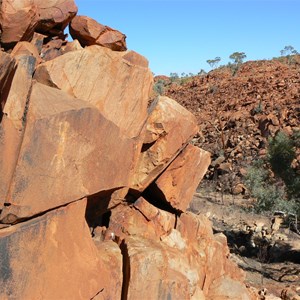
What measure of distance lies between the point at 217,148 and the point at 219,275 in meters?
22.1

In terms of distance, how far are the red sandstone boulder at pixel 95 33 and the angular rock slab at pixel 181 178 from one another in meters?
2.23

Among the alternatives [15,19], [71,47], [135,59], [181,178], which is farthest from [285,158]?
[15,19]

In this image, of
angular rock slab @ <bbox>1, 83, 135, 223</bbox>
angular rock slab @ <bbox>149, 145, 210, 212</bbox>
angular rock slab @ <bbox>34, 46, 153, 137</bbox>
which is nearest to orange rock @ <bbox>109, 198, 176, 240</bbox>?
angular rock slab @ <bbox>149, 145, 210, 212</bbox>

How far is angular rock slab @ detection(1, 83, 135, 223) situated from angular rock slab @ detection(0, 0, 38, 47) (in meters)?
1.19

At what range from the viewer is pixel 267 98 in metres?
34.9

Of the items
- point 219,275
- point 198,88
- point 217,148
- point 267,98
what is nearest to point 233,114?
point 267,98

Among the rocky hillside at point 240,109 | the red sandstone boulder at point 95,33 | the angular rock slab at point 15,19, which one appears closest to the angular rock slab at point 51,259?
the angular rock slab at point 15,19

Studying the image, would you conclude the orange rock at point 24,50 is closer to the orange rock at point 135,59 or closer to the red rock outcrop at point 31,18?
the red rock outcrop at point 31,18

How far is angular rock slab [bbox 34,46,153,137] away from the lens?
6.09 m

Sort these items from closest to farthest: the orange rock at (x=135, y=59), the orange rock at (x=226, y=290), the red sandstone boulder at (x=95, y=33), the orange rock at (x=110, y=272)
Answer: the orange rock at (x=110, y=272) → the orange rock at (x=135, y=59) → the red sandstone boulder at (x=95, y=33) → the orange rock at (x=226, y=290)

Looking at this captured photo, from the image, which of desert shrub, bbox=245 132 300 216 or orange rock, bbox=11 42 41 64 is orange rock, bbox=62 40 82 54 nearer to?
orange rock, bbox=11 42 41 64

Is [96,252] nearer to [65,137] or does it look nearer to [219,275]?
[65,137]

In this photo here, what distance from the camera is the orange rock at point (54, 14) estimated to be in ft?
23.0

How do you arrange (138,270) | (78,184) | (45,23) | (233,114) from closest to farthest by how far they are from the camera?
(78,184) → (138,270) → (45,23) → (233,114)
